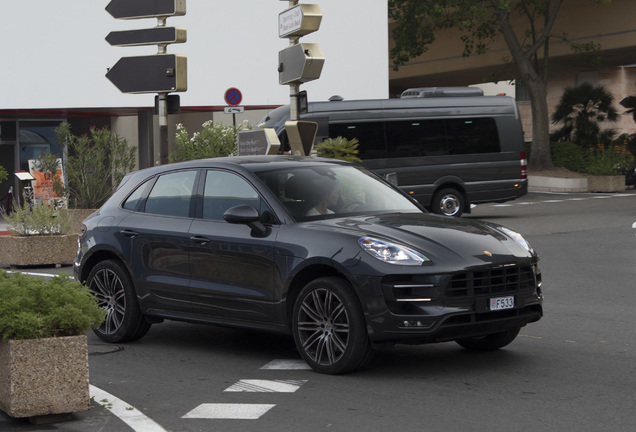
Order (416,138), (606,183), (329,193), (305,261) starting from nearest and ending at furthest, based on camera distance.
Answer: (305,261), (329,193), (416,138), (606,183)

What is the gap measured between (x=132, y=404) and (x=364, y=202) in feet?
8.74

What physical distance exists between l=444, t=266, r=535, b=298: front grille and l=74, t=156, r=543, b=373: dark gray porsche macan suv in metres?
0.01

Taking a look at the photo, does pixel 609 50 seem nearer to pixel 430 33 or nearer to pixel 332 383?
pixel 430 33

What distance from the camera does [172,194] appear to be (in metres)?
9.38

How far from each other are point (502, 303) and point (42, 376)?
315 centimetres

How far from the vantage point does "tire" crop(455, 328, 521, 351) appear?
8547 mm

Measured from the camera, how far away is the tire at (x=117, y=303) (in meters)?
9.41

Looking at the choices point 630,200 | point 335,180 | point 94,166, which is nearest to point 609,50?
point 630,200

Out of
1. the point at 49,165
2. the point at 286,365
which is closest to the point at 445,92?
the point at 49,165

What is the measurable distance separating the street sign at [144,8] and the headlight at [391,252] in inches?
461

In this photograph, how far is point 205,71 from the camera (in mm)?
33312

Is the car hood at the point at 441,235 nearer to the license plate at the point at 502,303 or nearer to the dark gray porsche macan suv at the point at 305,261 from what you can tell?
the dark gray porsche macan suv at the point at 305,261

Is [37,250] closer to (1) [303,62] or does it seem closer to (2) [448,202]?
(1) [303,62]

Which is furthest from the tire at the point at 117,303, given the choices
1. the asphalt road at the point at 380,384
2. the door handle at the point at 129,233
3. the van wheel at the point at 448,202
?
the van wheel at the point at 448,202
